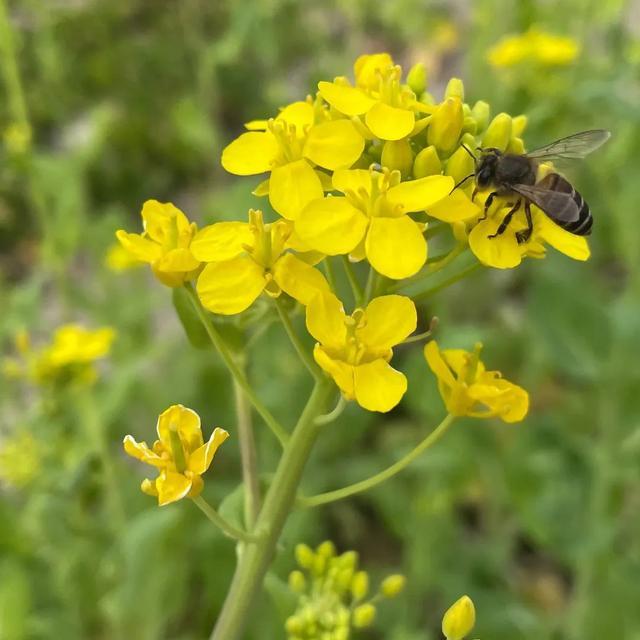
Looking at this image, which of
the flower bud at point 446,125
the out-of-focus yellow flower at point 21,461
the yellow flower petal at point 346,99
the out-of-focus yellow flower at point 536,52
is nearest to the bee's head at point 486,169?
the flower bud at point 446,125

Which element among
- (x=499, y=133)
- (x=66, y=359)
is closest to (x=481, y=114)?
(x=499, y=133)

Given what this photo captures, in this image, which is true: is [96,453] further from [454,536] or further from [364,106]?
[364,106]

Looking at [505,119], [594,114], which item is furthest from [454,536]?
[594,114]

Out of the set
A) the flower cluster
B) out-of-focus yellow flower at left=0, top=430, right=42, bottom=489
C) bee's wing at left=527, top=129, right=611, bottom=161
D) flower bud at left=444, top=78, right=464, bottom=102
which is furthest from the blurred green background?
bee's wing at left=527, top=129, right=611, bottom=161

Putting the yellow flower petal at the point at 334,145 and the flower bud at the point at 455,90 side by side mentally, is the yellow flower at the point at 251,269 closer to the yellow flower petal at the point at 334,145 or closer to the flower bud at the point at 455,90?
the yellow flower petal at the point at 334,145

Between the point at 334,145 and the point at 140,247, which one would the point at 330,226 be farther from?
the point at 140,247

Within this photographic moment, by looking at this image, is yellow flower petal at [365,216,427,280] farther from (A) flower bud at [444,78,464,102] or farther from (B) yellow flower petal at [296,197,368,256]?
(A) flower bud at [444,78,464,102]
